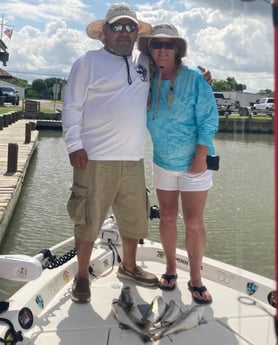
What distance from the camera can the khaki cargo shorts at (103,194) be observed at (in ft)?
10.7

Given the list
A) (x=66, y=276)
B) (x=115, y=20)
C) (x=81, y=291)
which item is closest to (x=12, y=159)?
(x=66, y=276)

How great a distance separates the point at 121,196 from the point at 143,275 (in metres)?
0.72

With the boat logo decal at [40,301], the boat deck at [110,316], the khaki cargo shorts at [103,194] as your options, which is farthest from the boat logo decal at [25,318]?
the khaki cargo shorts at [103,194]

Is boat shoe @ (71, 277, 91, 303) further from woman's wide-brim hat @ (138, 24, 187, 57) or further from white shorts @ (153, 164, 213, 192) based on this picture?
woman's wide-brim hat @ (138, 24, 187, 57)

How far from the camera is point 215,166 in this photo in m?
3.36

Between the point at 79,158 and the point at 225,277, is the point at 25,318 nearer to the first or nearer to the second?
the point at 79,158

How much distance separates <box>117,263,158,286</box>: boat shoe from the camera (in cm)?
368

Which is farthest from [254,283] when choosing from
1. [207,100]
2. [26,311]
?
[26,311]

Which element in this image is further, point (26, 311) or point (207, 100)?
point (207, 100)

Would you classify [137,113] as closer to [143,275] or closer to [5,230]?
[143,275]

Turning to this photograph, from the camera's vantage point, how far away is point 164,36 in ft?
10.4

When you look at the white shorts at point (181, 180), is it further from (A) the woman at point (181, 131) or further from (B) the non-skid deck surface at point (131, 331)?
(B) the non-skid deck surface at point (131, 331)

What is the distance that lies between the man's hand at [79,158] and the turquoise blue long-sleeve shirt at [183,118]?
0.53m

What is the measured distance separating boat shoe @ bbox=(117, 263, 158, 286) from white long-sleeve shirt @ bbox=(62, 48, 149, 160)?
100 centimetres
